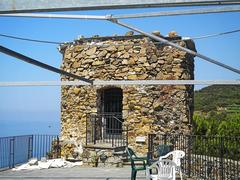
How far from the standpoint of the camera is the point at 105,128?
1208 cm

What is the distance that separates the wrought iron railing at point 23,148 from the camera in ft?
34.0

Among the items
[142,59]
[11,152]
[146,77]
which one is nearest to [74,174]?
[11,152]

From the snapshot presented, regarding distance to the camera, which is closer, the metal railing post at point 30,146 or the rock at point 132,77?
the rock at point 132,77

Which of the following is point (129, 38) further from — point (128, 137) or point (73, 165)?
point (73, 165)

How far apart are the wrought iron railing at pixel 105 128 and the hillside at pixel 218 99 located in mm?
10675

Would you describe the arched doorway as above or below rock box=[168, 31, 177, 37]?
below

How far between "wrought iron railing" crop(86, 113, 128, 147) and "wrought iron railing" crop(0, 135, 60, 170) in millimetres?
1318

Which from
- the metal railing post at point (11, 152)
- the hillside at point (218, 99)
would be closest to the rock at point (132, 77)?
the metal railing post at point (11, 152)

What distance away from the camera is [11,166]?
34.5 feet

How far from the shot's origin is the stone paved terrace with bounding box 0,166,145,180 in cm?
855

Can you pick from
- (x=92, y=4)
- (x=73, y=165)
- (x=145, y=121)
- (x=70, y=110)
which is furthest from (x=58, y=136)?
(x=92, y=4)

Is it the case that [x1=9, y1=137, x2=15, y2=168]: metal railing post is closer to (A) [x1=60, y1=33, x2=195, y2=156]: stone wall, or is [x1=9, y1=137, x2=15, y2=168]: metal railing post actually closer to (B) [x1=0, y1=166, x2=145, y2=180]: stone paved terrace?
(B) [x1=0, y1=166, x2=145, y2=180]: stone paved terrace

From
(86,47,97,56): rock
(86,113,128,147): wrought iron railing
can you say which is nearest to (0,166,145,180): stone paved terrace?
(86,113,128,147): wrought iron railing

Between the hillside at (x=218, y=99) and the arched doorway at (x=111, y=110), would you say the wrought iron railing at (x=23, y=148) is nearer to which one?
the arched doorway at (x=111, y=110)
